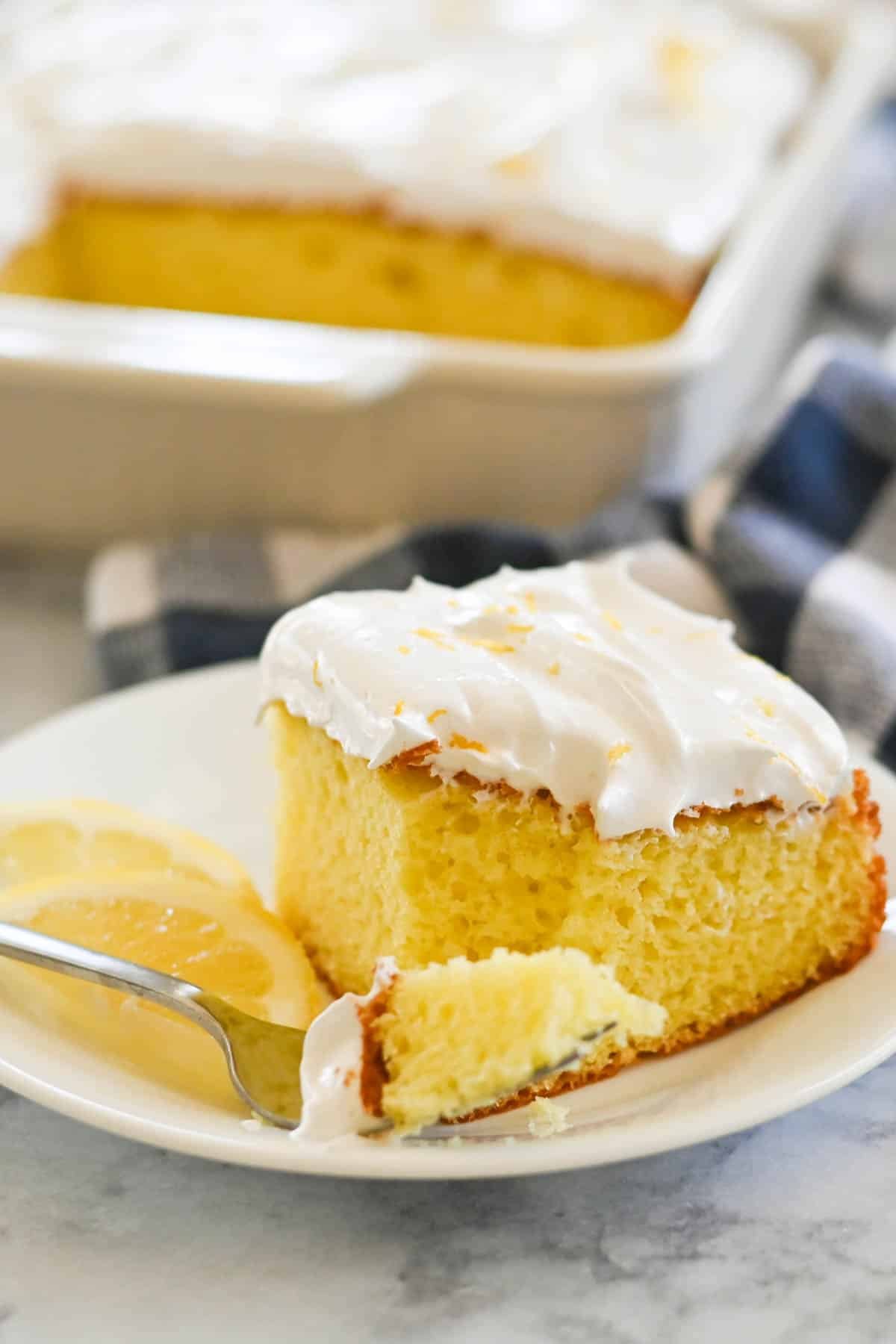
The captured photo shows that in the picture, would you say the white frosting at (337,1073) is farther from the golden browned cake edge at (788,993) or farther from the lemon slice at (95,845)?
the lemon slice at (95,845)

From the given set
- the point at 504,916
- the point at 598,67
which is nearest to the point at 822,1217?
the point at 504,916

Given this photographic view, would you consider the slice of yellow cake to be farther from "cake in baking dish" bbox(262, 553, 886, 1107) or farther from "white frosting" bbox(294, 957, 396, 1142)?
"cake in baking dish" bbox(262, 553, 886, 1107)

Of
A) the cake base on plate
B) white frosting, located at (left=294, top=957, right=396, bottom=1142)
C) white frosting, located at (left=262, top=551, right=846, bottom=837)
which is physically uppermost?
white frosting, located at (left=262, top=551, right=846, bottom=837)

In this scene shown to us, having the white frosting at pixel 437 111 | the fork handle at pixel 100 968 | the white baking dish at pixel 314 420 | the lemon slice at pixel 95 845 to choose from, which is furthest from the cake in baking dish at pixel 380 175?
the fork handle at pixel 100 968

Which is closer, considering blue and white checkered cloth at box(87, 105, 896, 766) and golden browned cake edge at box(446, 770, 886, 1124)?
golden browned cake edge at box(446, 770, 886, 1124)

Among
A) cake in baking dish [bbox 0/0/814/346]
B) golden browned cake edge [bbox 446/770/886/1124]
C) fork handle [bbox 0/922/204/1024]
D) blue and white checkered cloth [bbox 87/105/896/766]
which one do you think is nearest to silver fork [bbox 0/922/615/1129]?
fork handle [bbox 0/922/204/1024]

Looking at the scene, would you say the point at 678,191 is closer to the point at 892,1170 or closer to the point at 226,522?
the point at 226,522
